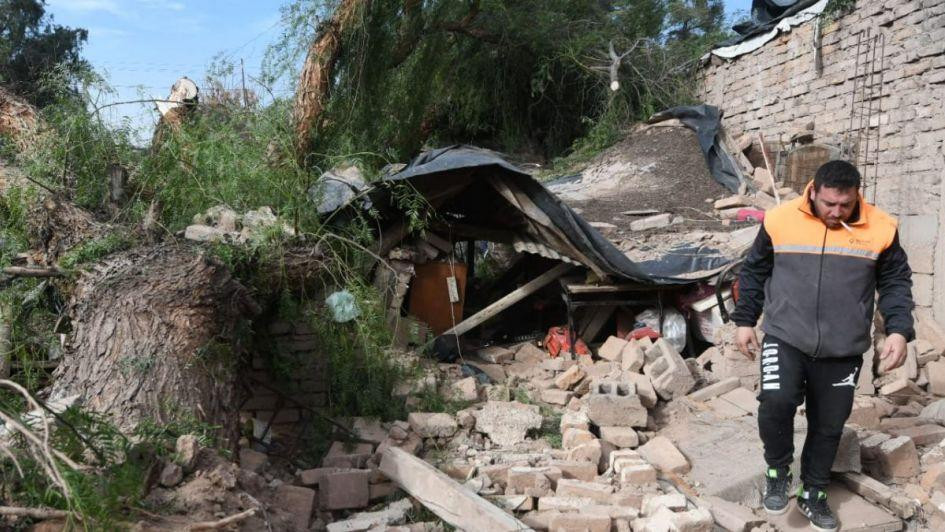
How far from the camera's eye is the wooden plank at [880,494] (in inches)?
144

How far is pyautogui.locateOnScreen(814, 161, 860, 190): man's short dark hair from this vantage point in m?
3.22

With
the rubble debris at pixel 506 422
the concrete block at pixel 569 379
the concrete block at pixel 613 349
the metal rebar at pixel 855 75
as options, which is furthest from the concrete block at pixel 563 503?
the metal rebar at pixel 855 75

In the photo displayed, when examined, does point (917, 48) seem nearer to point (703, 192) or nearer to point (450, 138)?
point (703, 192)

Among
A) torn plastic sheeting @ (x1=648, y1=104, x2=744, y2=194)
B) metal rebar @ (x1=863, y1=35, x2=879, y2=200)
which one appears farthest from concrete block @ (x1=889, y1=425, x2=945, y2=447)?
torn plastic sheeting @ (x1=648, y1=104, x2=744, y2=194)

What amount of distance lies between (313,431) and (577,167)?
861 cm

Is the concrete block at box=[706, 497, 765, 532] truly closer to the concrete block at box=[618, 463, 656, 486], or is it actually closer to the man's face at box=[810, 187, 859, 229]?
the concrete block at box=[618, 463, 656, 486]

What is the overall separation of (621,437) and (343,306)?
6.56 feet

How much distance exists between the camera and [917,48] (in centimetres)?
736

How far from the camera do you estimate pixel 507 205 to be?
23.1ft

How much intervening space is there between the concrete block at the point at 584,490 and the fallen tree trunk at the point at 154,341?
5.55 feet

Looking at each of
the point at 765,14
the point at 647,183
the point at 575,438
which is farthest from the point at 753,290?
the point at 765,14

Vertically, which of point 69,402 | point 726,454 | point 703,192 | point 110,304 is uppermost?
point 703,192

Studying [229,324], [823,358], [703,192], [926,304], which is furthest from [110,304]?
[703,192]

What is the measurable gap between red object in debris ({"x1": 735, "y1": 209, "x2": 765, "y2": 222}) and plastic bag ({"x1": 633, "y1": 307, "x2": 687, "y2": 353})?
2.36 metres
